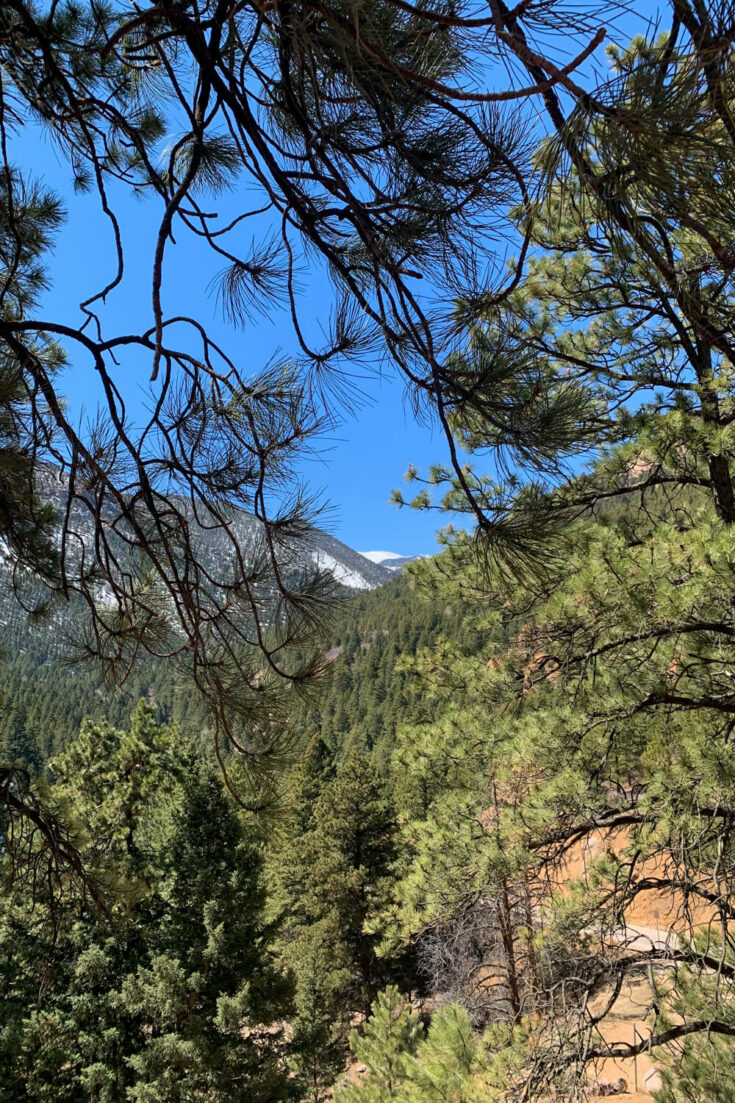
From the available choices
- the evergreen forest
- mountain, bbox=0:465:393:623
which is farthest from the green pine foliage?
mountain, bbox=0:465:393:623

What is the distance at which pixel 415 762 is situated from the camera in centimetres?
439

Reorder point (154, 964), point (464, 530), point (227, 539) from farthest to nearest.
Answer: point (154, 964)
point (464, 530)
point (227, 539)

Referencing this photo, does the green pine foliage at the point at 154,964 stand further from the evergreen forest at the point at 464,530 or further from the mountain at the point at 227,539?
the mountain at the point at 227,539

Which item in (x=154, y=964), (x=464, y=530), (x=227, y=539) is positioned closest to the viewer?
(x=227, y=539)

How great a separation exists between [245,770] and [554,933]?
108 inches

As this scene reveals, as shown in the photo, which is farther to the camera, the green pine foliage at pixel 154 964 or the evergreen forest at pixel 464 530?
the green pine foliage at pixel 154 964

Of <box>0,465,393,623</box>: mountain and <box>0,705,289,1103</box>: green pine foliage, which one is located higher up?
<box>0,465,393,623</box>: mountain

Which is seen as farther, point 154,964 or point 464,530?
point 154,964

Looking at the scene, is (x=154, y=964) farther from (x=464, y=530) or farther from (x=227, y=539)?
(x=227, y=539)

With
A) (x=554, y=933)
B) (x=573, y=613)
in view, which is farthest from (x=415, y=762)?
(x=573, y=613)

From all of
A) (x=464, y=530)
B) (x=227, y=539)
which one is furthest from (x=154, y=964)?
(x=227, y=539)

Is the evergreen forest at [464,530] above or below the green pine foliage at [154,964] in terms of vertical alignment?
above

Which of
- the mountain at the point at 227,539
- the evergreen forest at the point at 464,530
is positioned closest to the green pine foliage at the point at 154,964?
the evergreen forest at the point at 464,530

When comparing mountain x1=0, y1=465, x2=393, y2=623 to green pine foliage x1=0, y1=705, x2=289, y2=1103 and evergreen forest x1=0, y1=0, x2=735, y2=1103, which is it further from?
green pine foliage x1=0, y1=705, x2=289, y2=1103
